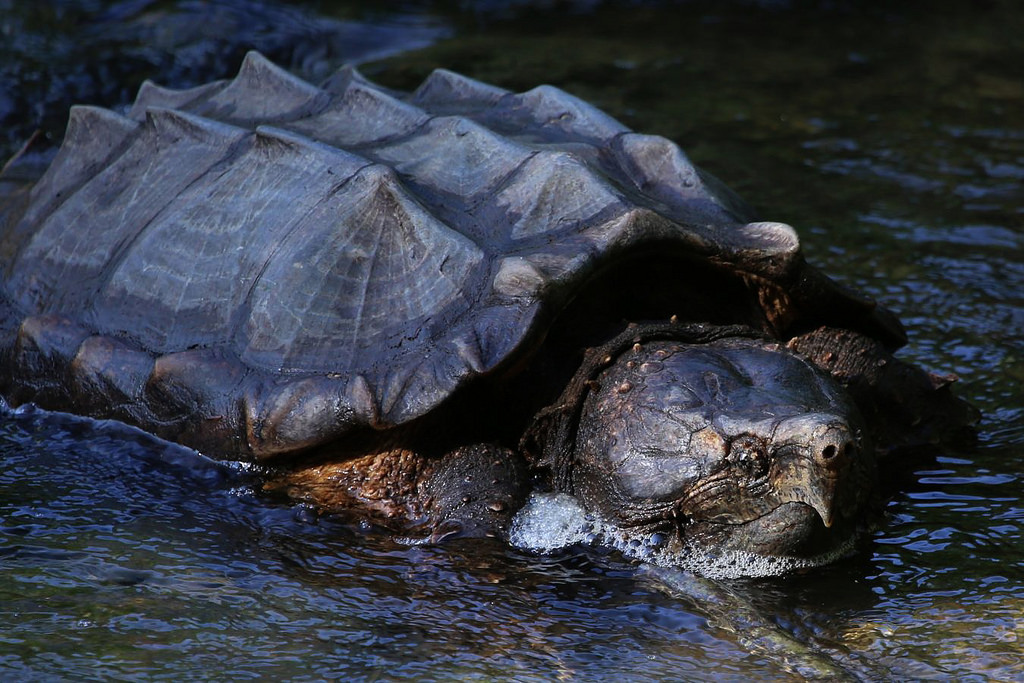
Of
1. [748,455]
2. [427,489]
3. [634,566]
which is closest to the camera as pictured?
[748,455]

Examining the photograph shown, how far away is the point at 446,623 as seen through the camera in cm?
304

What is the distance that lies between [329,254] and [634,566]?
1294mm

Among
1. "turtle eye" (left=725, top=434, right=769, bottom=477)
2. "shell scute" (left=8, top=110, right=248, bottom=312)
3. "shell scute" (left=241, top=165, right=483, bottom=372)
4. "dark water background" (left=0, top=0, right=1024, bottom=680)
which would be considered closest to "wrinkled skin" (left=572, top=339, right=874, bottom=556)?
"turtle eye" (left=725, top=434, right=769, bottom=477)

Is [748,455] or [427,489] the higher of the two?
[748,455]

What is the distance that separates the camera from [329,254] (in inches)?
145

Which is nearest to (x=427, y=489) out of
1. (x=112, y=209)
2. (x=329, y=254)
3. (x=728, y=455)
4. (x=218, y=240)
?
(x=329, y=254)

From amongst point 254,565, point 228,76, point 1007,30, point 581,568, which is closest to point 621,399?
point 581,568

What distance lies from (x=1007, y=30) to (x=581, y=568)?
269 inches

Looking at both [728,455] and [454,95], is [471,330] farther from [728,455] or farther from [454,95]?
[454,95]

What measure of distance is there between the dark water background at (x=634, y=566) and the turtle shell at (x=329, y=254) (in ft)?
1.05

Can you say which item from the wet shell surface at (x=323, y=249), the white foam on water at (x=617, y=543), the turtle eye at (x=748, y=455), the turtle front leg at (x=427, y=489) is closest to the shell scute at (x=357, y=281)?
the wet shell surface at (x=323, y=249)

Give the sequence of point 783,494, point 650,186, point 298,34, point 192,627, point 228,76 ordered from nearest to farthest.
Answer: point 192,627
point 783,494
point 650,186
point 228,76
point 298,34

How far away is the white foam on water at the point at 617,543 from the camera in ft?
10.8

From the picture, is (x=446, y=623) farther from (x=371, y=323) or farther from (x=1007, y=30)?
(x=1007, y=30)
